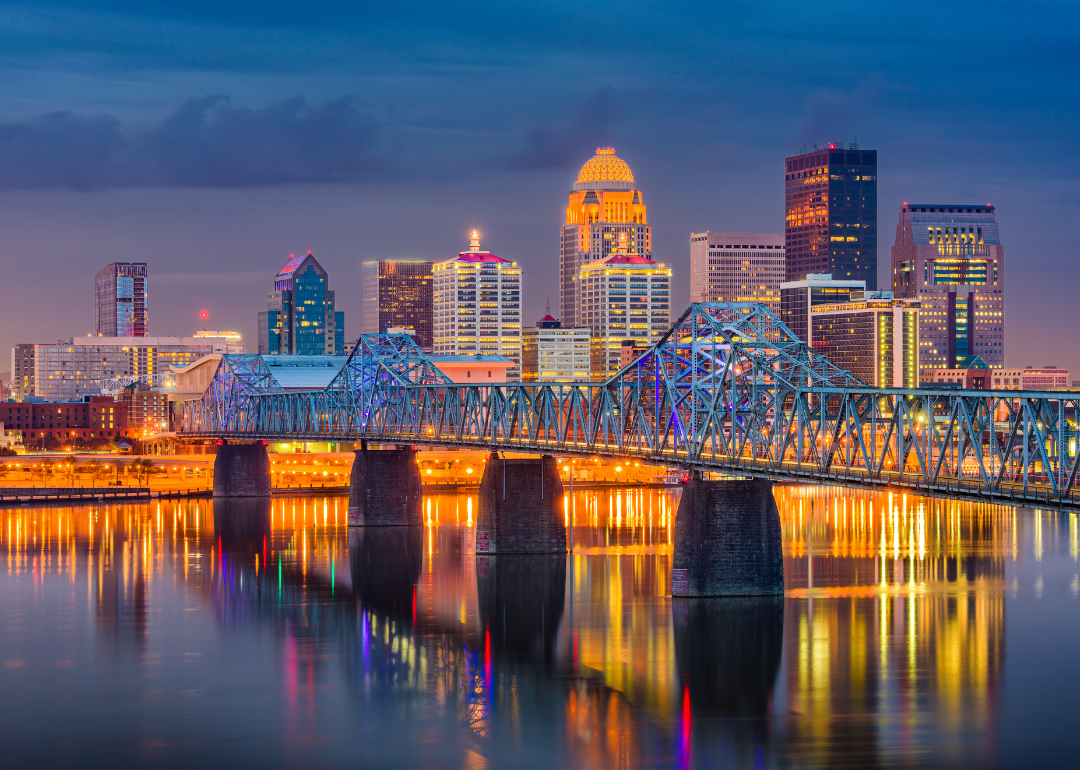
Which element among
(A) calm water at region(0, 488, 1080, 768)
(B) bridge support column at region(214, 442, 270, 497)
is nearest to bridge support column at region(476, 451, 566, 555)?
(A) calm water at region(0, 488, 1080, 768)

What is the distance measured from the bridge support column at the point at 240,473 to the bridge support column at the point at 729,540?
3850 inches

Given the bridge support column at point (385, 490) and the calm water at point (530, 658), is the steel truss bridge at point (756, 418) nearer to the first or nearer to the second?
the bridge support column at point (385, 490)

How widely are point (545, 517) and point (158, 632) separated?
3476cm

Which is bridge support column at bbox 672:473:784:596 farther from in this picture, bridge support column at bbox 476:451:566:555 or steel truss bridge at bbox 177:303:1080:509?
bridge support column at bbox 476:451:566:555

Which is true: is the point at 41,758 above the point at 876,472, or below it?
below

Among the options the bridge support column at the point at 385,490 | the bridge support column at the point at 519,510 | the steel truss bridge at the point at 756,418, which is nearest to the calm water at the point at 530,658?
the bridge support column at the point at 519,510

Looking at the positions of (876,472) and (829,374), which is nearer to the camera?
(876,472)

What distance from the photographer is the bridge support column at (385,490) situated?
431ft

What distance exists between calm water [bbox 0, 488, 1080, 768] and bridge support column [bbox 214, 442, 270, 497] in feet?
185

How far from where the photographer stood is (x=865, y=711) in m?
58.7

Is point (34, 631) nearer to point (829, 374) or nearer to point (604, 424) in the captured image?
A: point (604, 424)

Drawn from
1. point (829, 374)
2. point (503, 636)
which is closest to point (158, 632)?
point (503, 636)

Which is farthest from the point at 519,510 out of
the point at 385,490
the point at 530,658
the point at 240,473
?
the point at 240,473

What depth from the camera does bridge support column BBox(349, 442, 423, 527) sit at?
5167 inches
